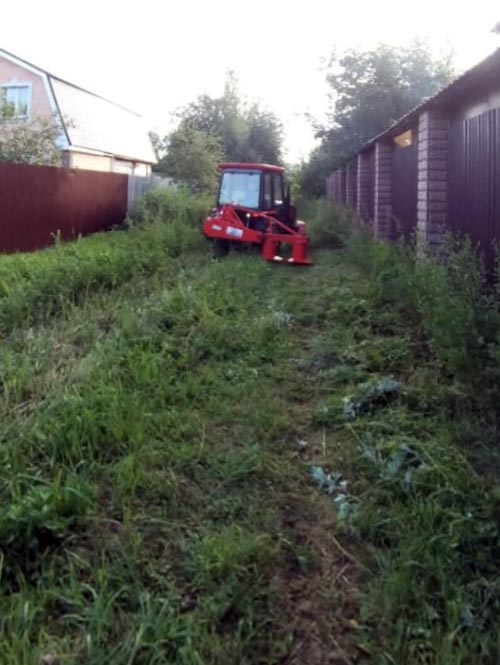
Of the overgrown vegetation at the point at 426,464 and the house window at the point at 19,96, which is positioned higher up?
the house window at the point at 19,96

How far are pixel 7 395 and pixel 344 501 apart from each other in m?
2.51

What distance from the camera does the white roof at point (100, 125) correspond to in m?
26.0

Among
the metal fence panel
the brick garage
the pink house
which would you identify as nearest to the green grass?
the metal fence panel

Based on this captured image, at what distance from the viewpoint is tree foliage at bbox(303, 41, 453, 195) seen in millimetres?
26688

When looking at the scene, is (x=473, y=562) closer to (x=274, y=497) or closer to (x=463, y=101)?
(x=274, y=497)

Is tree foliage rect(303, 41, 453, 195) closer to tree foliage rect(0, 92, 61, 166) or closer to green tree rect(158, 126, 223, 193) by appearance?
green tree rect(158, 126, 223, 193)

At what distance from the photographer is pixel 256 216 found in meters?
14.3

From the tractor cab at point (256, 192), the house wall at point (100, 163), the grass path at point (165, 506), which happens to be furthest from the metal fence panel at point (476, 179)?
the house wall at point (100, 163)

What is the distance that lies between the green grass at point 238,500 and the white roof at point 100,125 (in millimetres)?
19966

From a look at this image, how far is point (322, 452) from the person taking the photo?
4352 millimetres

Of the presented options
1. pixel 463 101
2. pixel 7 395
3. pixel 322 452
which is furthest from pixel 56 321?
pixel 463 101

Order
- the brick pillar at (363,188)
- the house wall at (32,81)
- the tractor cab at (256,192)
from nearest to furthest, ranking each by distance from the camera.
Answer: the tractor cab at (256,192)
the brick pillar at (363,188)
the house wall at (32,81)

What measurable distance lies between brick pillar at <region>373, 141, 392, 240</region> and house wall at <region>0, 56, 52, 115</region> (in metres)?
15.7

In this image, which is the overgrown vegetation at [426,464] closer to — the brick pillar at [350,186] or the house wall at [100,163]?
the brick pillar at [350,186]
